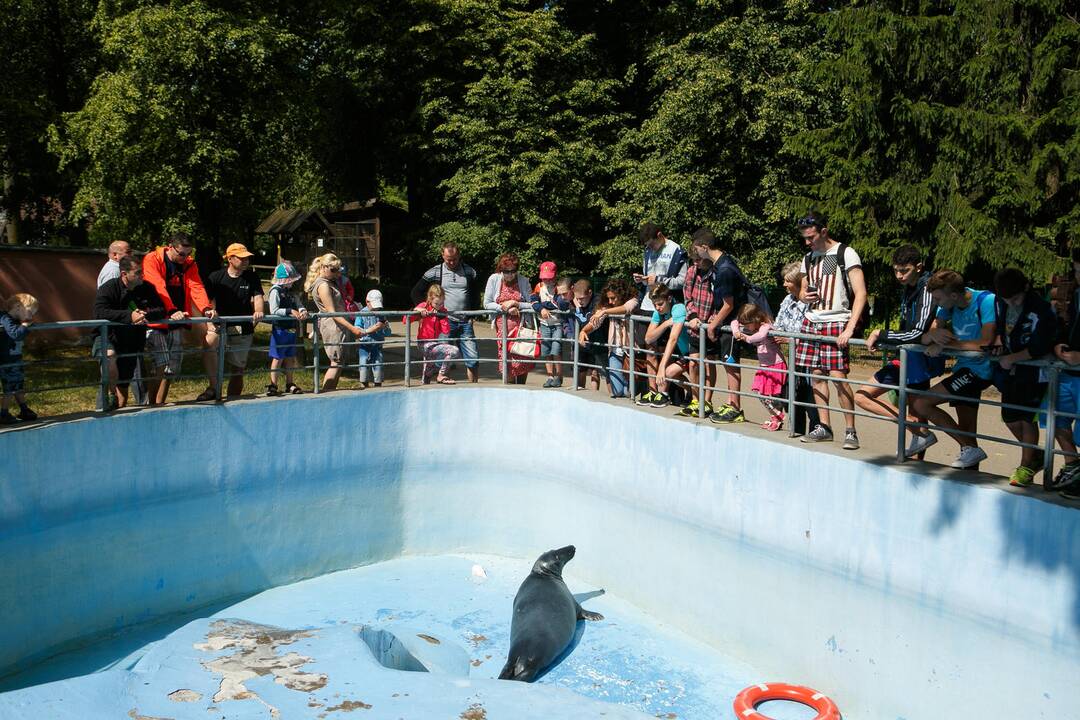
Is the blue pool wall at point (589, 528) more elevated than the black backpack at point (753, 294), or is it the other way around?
the black backpack at point (753, 294)

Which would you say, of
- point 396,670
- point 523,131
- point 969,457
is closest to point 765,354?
point 969,457

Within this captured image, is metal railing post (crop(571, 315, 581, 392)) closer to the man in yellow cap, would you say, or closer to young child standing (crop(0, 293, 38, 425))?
the man in yellow cap

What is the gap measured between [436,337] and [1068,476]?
23.6 ft

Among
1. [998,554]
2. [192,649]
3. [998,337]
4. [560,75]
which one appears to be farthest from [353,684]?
[560,75]

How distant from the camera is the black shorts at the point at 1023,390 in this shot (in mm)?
6730

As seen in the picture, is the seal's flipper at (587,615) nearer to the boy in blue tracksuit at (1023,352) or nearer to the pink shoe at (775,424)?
the pink shoe at (775,424)

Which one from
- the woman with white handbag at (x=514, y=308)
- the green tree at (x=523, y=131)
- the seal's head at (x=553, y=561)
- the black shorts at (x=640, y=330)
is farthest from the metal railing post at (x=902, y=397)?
the green tree at (x=523, y=131)

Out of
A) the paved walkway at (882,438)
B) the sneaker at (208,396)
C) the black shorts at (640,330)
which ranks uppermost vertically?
the black shorts at (640,330)

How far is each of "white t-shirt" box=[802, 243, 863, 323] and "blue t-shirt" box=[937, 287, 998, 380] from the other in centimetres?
90

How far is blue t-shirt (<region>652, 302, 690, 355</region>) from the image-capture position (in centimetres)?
954

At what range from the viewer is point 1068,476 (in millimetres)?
Answer: 6547

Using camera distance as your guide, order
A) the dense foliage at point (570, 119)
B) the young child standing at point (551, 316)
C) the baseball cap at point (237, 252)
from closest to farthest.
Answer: the baseball cap at point (237, 252) < the young child standing at point (551, 316) < the dense foliage at point (570, 119)

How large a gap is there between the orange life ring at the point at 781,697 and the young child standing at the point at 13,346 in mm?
6498

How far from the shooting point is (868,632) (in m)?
7.59
